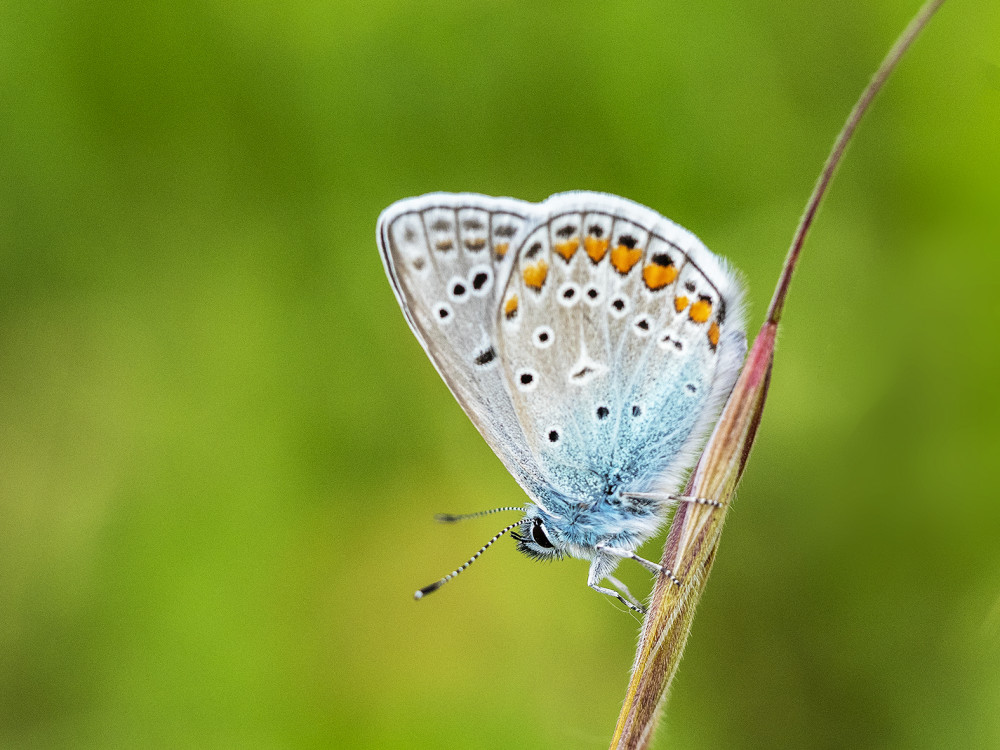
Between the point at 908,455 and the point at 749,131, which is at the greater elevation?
the point at 749,131

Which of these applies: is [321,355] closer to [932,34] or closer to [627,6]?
[627,6]

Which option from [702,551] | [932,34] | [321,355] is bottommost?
[321,355]

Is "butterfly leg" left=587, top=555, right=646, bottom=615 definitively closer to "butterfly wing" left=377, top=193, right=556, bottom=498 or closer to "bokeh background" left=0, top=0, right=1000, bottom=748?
"butterfly wing" left=377, top=193, right=556, bottom=498

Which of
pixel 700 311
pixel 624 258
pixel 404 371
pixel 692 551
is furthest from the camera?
pixel 404 371

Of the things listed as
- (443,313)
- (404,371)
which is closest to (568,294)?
(443,313)

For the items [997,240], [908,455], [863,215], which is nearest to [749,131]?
[863,215]

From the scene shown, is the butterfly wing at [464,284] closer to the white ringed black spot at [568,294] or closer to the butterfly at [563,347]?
the butterfly at [563,347]

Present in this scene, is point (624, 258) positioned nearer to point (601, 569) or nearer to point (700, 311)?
point (700, 311)
